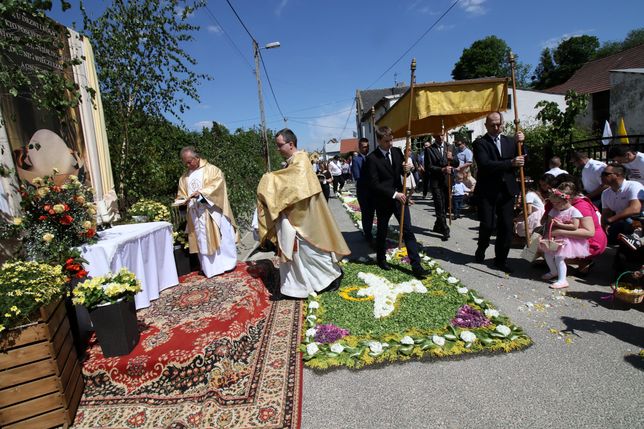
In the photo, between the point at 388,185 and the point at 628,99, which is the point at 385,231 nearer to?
the point at 388,185

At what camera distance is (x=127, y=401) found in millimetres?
2818

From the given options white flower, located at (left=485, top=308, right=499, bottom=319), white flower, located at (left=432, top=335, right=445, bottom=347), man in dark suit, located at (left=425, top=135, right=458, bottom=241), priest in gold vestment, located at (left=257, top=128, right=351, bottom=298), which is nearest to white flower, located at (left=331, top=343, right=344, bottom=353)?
white flower, located at (left=432, top=335, right=445, bottom=347)

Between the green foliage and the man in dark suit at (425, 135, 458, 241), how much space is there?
57.6 metres

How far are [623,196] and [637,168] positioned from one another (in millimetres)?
1259

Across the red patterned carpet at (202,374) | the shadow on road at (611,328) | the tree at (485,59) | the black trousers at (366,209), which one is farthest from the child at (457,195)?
the tree at (485,59)

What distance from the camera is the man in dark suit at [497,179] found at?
4730 mm

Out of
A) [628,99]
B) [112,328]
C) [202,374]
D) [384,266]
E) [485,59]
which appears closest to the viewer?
[202,374]

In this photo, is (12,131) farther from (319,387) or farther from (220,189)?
(319,387)

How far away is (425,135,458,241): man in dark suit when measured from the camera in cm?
711

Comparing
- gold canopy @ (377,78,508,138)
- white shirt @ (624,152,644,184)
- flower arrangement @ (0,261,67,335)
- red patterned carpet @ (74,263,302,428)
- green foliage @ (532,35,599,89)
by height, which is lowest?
red patterned carpet @ (74,263,302,428)

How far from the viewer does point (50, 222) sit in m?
3.51

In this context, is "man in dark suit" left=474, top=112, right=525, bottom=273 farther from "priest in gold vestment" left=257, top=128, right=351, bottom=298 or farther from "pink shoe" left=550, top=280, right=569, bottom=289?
"priest in gold vestment" left=257, top=128, right=351, bottom=298

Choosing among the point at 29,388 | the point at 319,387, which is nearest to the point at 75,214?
the point at 29,388

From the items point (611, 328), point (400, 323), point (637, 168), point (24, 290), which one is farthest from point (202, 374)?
point (637, 168)
